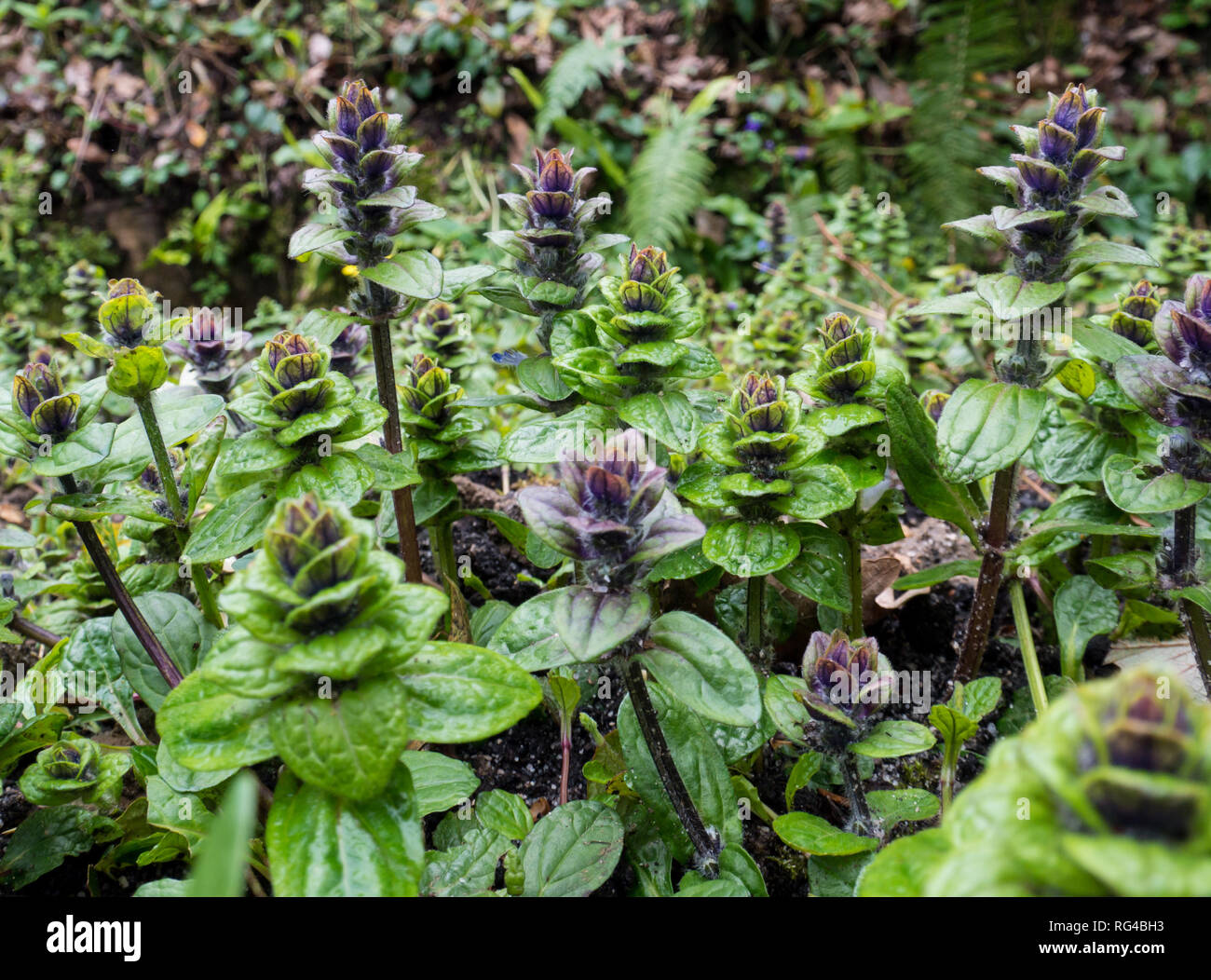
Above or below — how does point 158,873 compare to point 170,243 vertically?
below

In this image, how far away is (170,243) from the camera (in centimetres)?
552

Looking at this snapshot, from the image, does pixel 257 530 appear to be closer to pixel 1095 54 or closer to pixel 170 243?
pixel 170 243

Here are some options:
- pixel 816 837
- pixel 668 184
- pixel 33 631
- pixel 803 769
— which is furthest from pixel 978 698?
pixel 668 184

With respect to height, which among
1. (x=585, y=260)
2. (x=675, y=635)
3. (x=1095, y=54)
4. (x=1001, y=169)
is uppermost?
(x=1095, y=54)

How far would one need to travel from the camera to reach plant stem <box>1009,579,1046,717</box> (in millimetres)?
1944

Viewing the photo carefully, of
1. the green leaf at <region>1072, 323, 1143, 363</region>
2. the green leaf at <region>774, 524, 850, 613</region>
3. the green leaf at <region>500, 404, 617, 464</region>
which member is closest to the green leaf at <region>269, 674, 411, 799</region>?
the green leaf at <region>500, 404, 617, 464</region>

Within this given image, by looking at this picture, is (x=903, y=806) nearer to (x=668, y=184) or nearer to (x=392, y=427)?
(x=392, y=427)

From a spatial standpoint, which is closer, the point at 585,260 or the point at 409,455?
the point at 409,455

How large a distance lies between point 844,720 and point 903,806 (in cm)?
36

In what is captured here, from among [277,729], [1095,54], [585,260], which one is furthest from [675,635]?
[1095,54]

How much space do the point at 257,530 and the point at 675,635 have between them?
2.68ft

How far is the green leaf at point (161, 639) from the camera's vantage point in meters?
1.88

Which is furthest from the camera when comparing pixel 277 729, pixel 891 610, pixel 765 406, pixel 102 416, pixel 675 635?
pixel 102 416

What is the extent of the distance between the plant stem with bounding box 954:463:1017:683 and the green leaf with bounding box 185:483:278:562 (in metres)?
1.53
